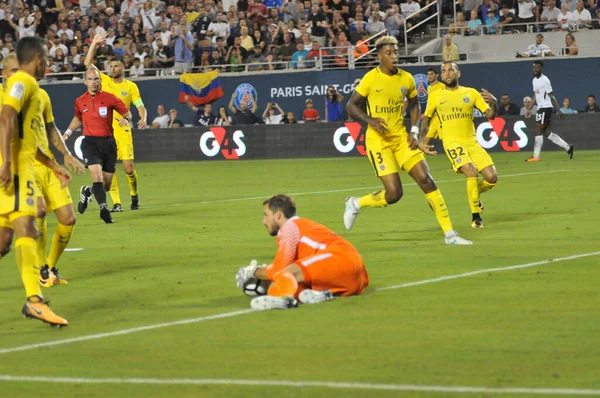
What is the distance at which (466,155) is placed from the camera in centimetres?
1591

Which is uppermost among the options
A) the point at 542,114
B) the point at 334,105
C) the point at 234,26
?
the point at 234,26

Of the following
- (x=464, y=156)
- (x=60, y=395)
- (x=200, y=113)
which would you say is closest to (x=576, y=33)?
(x=200, y=113)

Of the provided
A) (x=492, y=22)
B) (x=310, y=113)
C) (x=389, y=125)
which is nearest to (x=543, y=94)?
(x=492, y=22)

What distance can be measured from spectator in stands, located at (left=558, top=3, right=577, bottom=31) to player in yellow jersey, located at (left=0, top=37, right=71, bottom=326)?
1046 inches

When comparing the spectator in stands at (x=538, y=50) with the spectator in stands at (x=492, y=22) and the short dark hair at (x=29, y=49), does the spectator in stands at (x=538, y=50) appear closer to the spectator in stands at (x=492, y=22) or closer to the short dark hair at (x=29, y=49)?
the spectator in stands at (x=492, y=22)

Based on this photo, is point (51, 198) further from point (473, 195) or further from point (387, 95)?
point (473, 195)

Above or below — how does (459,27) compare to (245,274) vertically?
above

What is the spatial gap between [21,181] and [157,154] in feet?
86.8

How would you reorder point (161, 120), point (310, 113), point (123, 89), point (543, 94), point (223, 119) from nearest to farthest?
point (123, 89) < point (543, 94) < point (310, 113) < point (223, 119) < point (161, 120)

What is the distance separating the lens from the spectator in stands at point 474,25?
35.0 meters

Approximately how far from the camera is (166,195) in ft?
76.7

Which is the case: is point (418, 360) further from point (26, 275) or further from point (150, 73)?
point (150, 73)

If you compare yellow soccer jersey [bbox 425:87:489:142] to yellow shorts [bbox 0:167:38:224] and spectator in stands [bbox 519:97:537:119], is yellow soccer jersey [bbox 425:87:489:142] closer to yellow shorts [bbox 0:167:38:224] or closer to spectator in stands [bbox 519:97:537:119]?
yellow shorts [bbox 0:167:38:224]

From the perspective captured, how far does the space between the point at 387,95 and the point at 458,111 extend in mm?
2399
